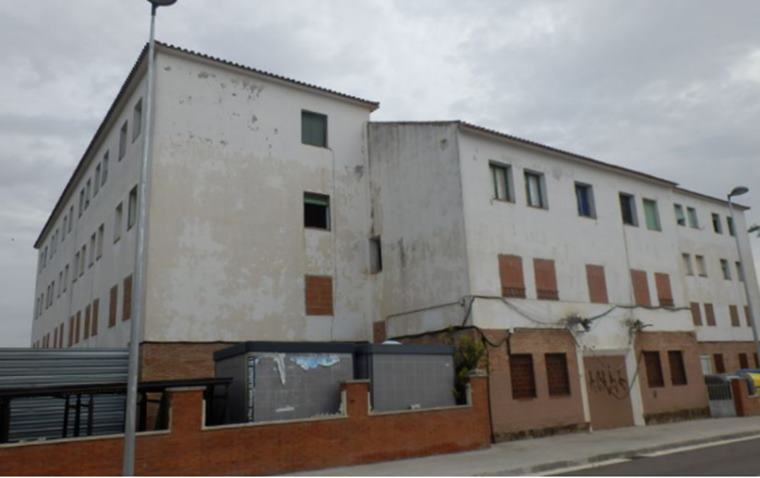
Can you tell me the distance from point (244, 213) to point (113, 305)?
18.2 ft

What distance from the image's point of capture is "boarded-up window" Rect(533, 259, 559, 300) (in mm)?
20344

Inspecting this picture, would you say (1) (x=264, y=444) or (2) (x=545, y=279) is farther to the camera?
(2) (x=545, y=279)

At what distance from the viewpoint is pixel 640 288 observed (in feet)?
77.3

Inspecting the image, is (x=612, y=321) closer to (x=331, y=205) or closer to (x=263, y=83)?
(x=331, y=205)

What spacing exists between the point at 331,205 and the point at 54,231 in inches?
862

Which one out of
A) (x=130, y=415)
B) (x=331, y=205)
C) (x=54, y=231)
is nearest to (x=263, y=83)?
(x=331, y=205)

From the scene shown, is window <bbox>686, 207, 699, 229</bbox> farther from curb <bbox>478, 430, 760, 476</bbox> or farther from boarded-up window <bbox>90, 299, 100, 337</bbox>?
boarded-up window <bbox>90, 299, 100, 337</bbox>

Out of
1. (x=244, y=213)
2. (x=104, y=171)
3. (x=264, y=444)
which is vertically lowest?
(x=264, y=444)

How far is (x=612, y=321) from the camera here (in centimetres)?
2198

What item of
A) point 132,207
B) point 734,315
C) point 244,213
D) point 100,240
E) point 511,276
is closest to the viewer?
point 511,276

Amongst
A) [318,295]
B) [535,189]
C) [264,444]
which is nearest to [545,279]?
[535,189]

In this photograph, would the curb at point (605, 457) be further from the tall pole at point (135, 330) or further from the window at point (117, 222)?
the window at point (117, 222)

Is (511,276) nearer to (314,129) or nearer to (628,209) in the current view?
(628,209)

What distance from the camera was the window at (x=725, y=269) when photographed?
38.3 metres
